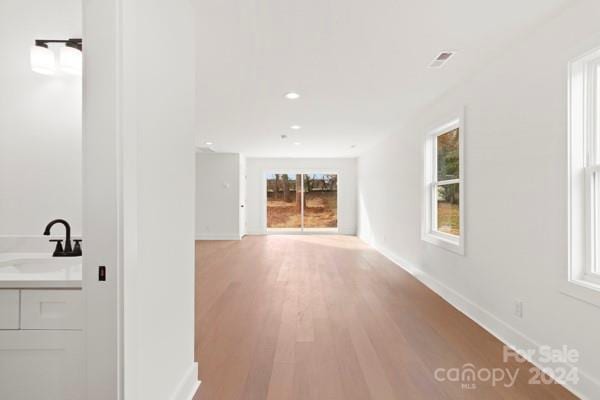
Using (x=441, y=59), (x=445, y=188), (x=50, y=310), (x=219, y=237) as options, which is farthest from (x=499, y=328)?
(x=219, y=237)

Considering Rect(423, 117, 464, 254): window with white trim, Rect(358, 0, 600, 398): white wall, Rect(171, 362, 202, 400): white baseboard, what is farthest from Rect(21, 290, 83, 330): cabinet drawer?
Rect(423, 117, 464, 254): window with white trim

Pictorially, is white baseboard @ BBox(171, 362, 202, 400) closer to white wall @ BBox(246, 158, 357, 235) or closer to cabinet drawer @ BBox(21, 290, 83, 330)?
cabinet drawer @ BBox(21, 290, 83, 330)

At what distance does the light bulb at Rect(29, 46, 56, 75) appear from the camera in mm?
1995

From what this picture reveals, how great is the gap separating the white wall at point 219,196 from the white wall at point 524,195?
6.33 metres

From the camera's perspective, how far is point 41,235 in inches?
80.1

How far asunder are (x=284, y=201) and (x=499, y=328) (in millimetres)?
8197

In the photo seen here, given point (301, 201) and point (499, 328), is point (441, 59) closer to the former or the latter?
point (499, 328)

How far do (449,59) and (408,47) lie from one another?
0.51 meters

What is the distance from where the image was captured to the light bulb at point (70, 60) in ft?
6.68

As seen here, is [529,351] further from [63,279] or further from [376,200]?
[376,200]

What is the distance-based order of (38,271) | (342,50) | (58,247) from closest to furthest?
(38,271)
(58,247)
(342,50)

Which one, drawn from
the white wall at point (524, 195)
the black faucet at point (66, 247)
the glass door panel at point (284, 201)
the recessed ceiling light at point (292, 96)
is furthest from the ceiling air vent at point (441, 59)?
the glass door panel at point (284, 201)

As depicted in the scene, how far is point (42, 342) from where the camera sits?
138 centimetres

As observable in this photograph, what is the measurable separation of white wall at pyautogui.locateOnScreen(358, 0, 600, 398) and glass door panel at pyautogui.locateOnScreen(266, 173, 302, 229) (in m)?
6.80
